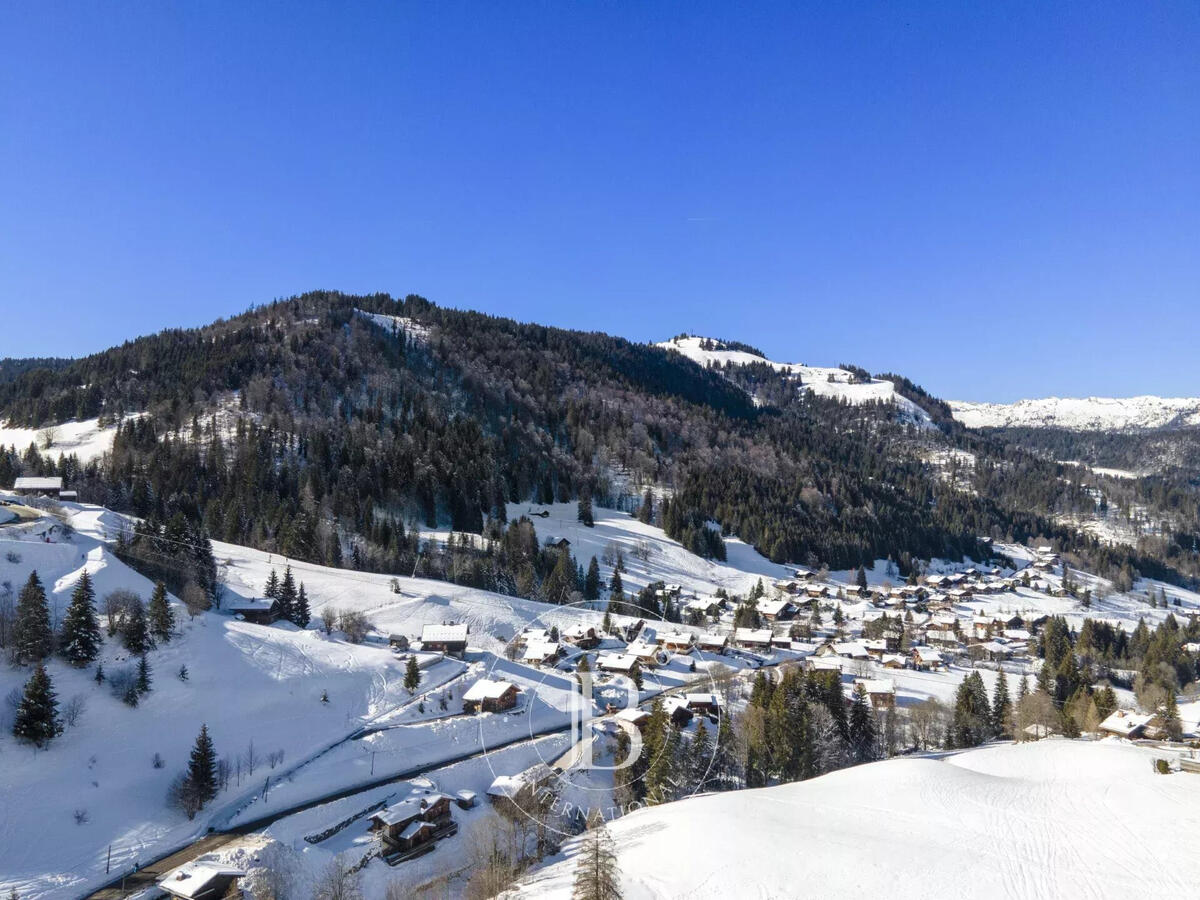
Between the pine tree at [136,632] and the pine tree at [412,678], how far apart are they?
14.5 m

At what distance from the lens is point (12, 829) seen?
2480 centimetres

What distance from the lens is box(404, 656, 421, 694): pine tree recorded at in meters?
41.3

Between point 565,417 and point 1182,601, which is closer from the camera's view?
point 1182,601

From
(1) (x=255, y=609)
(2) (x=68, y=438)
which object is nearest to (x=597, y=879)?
(1) (x=255, y=609)

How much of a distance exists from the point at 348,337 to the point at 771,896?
14722 centimetres

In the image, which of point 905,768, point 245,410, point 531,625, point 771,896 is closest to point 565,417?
point 245,410

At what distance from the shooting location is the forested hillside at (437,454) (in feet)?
267

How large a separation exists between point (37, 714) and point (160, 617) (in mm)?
9880

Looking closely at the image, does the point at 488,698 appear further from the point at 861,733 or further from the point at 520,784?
the point at 861,733

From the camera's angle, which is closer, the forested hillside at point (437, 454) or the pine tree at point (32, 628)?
the pine tree at point (32, 628)

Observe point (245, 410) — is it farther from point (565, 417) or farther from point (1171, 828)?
point (1171, 828)

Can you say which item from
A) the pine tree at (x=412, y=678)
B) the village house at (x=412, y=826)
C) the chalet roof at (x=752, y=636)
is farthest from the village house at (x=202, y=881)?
the chalet roof at (x=752, y=636)

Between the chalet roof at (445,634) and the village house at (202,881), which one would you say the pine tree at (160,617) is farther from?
the village house at (202,881)

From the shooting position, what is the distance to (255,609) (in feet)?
157
